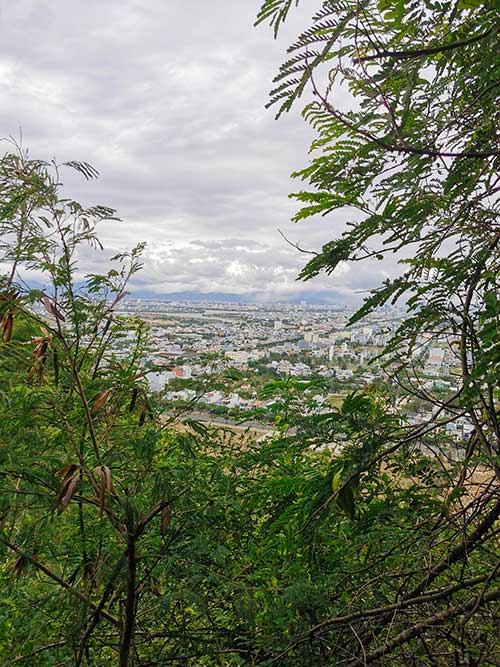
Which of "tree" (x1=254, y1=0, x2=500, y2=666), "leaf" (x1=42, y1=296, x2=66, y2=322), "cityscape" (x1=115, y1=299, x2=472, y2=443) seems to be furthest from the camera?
"cityscape" (x1=115, y1=299, x2=472, y2=443)

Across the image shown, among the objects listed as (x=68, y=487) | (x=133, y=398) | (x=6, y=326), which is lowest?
(x=68, y=487)

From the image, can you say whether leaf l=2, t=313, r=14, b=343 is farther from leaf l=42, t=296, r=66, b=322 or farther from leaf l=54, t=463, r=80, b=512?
leaf l=54, t=463, r=80, b=512

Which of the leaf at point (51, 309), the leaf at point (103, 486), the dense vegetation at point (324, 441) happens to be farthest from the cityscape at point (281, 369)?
the leaf at point (103, 486)

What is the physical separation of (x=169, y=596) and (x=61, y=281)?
3.82 ft

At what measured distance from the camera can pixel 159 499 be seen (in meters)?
1.71

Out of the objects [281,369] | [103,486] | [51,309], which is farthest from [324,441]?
[281,369]

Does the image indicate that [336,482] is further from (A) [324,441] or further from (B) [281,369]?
(B) [281,369]

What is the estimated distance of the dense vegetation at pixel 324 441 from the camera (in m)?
1.26

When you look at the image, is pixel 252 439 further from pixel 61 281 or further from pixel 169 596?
pixel 61 281

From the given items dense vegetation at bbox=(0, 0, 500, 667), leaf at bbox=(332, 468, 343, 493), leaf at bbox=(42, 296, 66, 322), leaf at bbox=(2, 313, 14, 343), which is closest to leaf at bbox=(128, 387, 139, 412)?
dense vegetation at bbox=(0, 0, 500, 667)

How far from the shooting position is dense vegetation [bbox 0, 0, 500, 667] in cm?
126

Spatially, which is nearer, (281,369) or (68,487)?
(68,487)

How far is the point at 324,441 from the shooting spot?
60.4 inches

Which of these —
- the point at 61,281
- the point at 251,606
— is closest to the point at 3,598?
the point at 251,606
